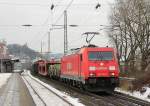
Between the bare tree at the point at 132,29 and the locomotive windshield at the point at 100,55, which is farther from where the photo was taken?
the bare tree at the point at 132,29

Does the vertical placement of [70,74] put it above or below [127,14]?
below

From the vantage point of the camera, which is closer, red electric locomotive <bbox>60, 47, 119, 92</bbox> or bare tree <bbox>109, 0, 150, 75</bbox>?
red electric locomotive <bbox>60, 47, 119, 92</bbox>

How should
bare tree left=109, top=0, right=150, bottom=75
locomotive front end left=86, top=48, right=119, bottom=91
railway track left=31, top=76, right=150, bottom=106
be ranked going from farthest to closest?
bare tree left=109, top=0, right=150, bottom=75, locomotive front end left=86, top=48, right=119, bottom=91, railway track left=31, top=76, right=150, bottom=106

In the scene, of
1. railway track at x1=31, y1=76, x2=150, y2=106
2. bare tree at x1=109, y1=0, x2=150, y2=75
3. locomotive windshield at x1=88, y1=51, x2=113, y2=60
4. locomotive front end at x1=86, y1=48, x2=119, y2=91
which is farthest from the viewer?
bare tree at x1=109, y1=0, x2=150, y2=75

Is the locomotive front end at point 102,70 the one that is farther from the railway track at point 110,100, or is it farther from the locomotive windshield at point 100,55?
the railway track at point 110,100

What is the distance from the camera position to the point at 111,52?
95.5 feet

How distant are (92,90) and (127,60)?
20236 millimetres

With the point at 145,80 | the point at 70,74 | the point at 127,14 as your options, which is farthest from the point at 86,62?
the point at 127,14

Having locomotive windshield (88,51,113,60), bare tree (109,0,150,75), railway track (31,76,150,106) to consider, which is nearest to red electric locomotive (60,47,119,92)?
locomotive windshield (88,51,113,60)

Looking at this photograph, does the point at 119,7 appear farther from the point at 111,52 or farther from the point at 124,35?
the point at 111,52

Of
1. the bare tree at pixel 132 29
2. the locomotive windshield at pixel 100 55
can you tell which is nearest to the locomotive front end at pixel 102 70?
the locomotive windshield at pixel 100 55

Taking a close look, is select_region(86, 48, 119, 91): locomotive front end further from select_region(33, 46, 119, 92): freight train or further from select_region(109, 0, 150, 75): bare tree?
select_region(109, 0, 150, 75): bare tree

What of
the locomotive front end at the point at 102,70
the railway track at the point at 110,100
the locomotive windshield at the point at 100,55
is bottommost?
the railway track at the point at 110,100

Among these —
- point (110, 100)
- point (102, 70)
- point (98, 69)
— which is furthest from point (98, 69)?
point (110, 100)
